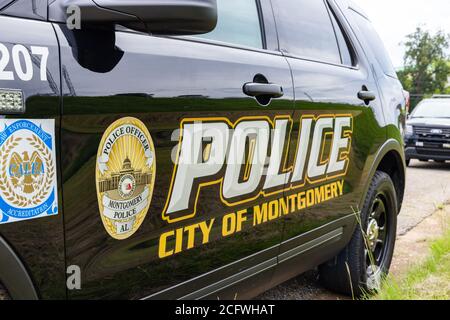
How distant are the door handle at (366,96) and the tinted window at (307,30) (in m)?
0.23

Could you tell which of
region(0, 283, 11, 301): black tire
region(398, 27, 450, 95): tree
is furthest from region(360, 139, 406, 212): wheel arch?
region(398, 27, 450, 95): tree

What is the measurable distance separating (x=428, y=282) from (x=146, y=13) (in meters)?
2.02

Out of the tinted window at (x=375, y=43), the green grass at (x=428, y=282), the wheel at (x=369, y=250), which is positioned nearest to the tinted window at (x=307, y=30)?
the tinted window at (x=375, y=43)

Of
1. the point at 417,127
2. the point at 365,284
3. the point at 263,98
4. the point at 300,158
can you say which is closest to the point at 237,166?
the point at 263,98

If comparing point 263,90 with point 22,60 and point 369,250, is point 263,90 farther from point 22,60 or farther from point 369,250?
point 369,250

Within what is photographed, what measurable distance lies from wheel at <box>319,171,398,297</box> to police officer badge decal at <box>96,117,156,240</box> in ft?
5.37

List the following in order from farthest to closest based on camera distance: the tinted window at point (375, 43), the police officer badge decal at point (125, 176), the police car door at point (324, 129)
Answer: the tinted window at point (375, 43), the police car door at point (324, 129), the police officer badge decal at point (125, 176)

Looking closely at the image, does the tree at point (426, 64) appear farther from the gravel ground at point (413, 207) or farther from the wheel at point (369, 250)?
the wheel at point (369, 250)

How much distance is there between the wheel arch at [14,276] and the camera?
3.98ft

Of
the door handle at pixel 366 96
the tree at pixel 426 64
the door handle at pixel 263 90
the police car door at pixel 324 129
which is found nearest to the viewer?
the door handle at pixel 263 90

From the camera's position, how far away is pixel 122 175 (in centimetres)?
150

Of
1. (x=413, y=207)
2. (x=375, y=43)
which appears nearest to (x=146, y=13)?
(x=375, y=43)

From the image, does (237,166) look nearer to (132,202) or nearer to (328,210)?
(132,202)
